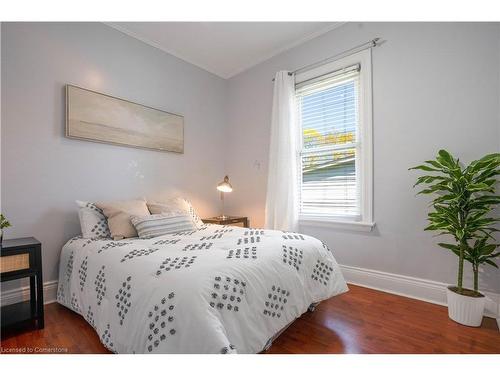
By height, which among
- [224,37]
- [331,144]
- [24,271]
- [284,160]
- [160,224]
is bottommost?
[24,271]

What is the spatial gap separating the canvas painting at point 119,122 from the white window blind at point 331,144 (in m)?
1.64

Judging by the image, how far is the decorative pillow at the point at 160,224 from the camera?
6.96 feet

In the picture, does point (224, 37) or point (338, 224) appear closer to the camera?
point (338, 224)

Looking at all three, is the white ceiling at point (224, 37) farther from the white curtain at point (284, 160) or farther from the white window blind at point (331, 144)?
the white window blind at point (331, 144)

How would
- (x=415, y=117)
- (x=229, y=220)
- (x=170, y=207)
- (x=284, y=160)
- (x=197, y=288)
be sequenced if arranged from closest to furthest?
(x=197, y=288)
(x=415, y=117)
(x=170, y=207)
(x=284, y=160)
(x=229, y=220)

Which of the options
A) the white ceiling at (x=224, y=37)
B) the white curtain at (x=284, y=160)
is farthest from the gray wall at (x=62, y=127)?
Answer: the white curtain at (x=284, y=160)

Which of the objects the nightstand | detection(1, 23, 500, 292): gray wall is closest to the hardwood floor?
detection(1, 23, 500, 292): gray wall

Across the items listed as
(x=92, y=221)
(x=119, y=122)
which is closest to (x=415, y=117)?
(x=119, y=122)

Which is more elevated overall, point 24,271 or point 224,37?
point 224,37

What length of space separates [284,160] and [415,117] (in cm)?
138

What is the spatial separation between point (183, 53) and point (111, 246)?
103 inches

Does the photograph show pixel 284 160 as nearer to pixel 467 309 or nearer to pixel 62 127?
pixel 467 309

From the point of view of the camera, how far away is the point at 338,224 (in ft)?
9.02

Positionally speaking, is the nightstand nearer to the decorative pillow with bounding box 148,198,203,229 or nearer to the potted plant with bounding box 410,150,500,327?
the decorative pillow with bounding box 148,198,203,229
